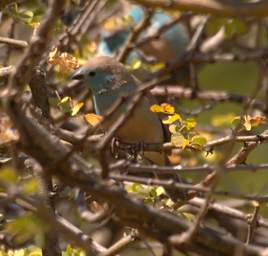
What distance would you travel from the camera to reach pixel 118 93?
5.22m

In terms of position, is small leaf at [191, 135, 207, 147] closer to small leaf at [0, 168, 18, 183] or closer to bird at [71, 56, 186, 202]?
Result: bird at [71, 56, 186, 202]

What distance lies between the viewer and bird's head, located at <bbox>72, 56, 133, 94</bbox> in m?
5.31

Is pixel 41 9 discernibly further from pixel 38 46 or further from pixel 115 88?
pixel 38 46

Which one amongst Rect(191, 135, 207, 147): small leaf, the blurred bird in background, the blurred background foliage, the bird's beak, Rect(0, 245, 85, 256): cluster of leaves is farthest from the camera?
the blurred bird in background

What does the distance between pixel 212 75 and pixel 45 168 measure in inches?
335

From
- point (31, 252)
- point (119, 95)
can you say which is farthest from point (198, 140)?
point (119, 95)

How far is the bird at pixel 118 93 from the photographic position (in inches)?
202

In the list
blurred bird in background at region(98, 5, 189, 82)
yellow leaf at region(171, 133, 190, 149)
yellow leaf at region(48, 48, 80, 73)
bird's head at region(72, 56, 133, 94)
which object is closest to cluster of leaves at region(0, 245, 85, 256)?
yellow leaf at region(171, 133, 190, 149)

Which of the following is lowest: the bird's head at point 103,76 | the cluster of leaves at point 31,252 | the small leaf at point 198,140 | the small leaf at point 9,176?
the cluster of leaves at point 31,252

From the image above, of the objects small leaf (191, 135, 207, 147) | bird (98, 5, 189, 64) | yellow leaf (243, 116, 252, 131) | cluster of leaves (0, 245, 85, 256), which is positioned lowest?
bird (98, 5, 189, 64)

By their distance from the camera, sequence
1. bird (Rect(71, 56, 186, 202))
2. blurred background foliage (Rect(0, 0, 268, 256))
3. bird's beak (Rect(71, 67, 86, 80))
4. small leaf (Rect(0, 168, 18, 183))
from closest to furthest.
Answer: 1. small leaf (Rect(0, 168, 18, 183))
2. blurred background foliage (Rect(0, 0, 268, 256))
3. bird (Rect(71, 56, 186, 202))
4. bird's beak (Rect(71, 67, 86, 80))

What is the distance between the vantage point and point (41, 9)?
4.57m

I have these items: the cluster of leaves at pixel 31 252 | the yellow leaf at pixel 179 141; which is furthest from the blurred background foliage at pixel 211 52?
the yellow leaf at pixel 179 141

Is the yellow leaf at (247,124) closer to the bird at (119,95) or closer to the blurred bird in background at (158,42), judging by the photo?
the bird at (119,95)
